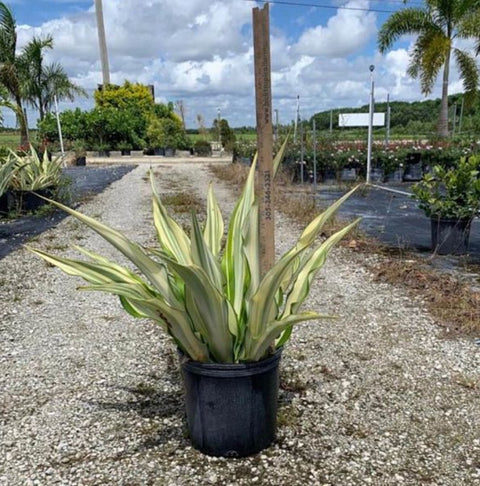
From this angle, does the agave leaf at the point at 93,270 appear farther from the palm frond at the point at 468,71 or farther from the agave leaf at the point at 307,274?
the palm frond at the point at 468,71

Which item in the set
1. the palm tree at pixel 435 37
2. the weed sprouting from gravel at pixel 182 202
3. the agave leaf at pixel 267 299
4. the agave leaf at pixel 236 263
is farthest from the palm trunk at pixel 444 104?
the agave leaf at pixel 267 299

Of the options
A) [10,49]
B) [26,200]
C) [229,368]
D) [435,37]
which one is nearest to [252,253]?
[229,368]

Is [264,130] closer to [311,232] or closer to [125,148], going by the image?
[311,232]

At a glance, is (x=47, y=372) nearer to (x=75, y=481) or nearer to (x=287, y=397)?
(x=75, y=481)

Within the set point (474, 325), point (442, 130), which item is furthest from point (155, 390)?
point (442, 130)

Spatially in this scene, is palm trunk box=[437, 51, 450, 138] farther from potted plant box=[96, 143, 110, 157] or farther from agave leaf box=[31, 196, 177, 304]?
agave leaf box=[31, 196, 177, 304]

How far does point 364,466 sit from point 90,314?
225 cm

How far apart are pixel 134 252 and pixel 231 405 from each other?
669 millimetres

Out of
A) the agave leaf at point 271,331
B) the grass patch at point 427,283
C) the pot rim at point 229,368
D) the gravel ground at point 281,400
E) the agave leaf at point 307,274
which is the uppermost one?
the agave leaf at point 307,274

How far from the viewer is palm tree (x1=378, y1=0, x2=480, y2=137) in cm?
1434

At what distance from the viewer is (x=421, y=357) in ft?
8.70

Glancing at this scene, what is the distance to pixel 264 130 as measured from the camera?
1932mm

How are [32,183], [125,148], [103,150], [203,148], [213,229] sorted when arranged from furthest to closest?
[125,148], [203,148], [103,150], [32,183], [213,229]

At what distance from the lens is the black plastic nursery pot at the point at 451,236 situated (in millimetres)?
4620
